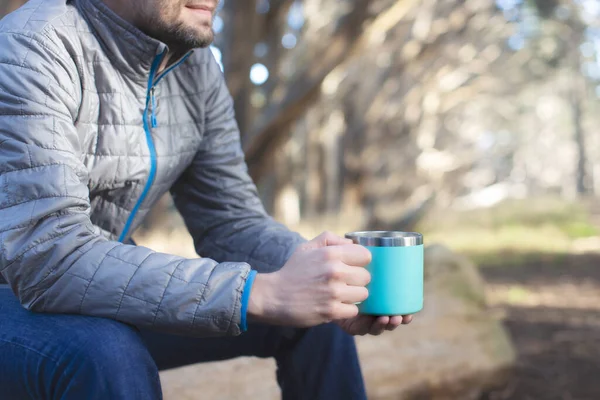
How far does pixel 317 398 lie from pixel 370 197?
10.8m

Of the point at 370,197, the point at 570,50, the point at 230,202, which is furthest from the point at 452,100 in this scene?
the point at 230,202

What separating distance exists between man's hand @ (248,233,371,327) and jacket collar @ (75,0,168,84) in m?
0.57

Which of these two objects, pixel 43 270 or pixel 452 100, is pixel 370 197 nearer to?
pixel 452 100

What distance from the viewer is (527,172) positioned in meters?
48.8

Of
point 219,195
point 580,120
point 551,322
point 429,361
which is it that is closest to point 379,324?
point 219,195

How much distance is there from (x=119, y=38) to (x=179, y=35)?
0.13 metres

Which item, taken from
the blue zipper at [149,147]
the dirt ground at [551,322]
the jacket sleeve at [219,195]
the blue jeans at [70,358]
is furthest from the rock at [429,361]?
the blue jeans at [70,358]

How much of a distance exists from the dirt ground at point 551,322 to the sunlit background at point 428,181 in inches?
0.6

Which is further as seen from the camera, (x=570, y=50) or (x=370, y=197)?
(x=570, y=50)

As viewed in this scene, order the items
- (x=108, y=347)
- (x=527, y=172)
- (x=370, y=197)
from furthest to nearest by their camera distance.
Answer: (x=527, y=172) < (x=370, y=197) < (x=108, y=347)

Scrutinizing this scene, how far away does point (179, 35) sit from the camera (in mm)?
1643

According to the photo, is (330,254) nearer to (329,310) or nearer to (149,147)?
(329,310)

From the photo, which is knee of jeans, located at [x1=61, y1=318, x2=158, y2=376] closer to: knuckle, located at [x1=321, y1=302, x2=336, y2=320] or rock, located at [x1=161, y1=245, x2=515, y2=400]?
Answer: knuckle, located at [x1=321, y1=302, x2=336, y2=320]

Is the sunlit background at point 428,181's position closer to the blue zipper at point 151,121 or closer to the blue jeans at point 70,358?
the blue zipper at point 151,121
